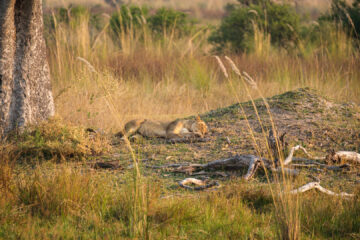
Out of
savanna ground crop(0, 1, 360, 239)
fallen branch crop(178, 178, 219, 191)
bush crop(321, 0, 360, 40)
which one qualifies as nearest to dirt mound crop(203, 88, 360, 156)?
savanna ground crop(0, 1, 360, 239)

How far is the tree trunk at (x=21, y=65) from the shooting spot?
18.5ft

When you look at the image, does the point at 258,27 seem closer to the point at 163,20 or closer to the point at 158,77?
the point at 163,20

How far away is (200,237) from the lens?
10.3 ft

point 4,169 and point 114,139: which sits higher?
point 4,169

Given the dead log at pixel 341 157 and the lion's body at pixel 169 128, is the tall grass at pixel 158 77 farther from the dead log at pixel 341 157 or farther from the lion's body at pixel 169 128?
the dead log at pixel 341 157

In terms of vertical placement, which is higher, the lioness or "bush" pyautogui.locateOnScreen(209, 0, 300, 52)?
"bush" pyautogui.locateOnScreen(209, 0, 300, 52)

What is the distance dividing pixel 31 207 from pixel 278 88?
25.7ft

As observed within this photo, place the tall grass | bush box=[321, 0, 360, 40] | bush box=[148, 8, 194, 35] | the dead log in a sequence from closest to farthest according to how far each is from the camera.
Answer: the dead log, the tall grass, bush box=[321, 0, 360, 40], bush box=[148, 8, 194, 35]

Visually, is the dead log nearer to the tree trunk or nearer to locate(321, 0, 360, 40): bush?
the tree trunk

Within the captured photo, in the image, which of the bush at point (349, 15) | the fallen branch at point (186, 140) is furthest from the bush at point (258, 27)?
the fallen branch at point (186, 140)

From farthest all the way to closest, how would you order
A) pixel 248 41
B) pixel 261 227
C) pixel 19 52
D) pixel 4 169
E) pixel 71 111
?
pixel 248 41 → pixel 71 111 → pixel 19 52 → pixel 4 169 → pixel 261 227

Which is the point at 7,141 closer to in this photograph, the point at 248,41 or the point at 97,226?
the point at 97,226

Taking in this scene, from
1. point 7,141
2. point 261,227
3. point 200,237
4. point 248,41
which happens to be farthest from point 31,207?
point 248,41

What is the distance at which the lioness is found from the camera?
253 inches
